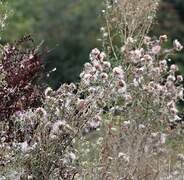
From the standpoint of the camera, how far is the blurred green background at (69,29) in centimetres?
1432

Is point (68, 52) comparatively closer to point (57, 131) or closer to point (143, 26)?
point (143, 26)

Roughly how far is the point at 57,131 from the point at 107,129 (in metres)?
0.84

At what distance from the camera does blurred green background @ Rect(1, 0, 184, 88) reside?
564 inches

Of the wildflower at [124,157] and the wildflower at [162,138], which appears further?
the wildflower at [162,138]

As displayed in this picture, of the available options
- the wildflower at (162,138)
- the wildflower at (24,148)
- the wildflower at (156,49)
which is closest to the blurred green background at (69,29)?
the wildflower at (156,49)

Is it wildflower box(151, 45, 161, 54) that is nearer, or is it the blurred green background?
wildflower box(151, 45, 161, 54)

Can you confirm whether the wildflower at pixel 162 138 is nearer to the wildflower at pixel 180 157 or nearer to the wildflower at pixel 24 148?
the wildflower at pixel 180 157

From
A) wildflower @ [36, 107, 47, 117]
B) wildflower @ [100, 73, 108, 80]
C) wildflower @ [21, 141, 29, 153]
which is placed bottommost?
wildflower @ [21, 141, 29, 153]

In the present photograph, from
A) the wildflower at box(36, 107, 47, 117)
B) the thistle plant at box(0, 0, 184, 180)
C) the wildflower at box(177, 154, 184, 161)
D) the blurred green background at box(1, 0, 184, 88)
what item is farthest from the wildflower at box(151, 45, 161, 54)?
the blurred green background at box(1, 0, 184, 88)

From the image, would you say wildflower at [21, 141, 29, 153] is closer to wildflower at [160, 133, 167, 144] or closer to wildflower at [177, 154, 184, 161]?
wildflower at [160, 133, 167, 144]

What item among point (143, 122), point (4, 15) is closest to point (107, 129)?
point (143, 122)

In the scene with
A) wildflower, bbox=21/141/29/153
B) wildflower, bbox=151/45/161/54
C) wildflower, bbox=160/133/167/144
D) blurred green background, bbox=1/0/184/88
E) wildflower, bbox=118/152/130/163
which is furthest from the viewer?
blurred green background, bbox=1/0/184/88

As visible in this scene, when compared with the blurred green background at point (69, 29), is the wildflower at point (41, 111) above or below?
below

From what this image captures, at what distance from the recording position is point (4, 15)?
5609 millimetres
